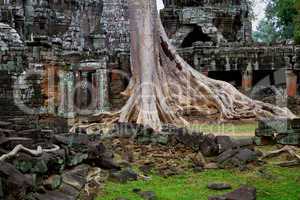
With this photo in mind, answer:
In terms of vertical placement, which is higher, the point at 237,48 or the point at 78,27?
the point at 78,27

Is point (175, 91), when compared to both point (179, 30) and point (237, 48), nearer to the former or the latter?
point (237, 48)

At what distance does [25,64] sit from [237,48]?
586 centimetres

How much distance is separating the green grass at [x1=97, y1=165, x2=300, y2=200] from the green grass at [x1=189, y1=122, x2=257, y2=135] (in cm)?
296

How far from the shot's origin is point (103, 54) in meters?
13.6

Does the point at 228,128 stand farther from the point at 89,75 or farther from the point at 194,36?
the point at 194,36

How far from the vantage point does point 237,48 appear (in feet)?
47.3

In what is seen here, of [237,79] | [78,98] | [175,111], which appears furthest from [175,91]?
[237,79]

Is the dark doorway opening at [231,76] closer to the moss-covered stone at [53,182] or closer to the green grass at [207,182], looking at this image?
the green grass at [207,182]

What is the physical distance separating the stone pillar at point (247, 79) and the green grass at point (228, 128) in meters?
4.55

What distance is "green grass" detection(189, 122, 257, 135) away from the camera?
9078 mm

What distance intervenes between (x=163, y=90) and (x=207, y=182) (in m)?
4.77

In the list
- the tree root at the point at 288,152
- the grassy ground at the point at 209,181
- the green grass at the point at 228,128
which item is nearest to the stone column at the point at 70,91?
the green grass at the point at 228,128

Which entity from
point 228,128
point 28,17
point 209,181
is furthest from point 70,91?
point 28,17

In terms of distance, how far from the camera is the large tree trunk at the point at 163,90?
31.1 ft
